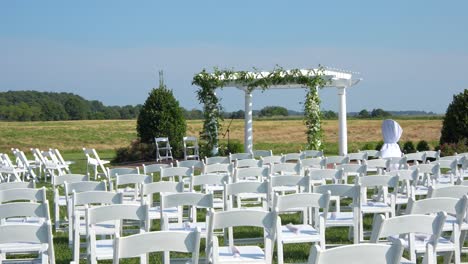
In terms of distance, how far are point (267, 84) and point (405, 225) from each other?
14411 mm

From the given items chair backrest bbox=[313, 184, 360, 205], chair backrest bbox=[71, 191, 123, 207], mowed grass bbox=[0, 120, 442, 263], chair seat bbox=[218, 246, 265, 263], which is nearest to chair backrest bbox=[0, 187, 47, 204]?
chair backrest bbox=[71, 191, 123, 207]

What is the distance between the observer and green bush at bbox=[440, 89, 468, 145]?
18.1 m

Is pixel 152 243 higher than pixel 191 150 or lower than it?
higher

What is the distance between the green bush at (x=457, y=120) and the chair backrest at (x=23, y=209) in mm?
14150

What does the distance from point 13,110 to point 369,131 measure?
35479 mm

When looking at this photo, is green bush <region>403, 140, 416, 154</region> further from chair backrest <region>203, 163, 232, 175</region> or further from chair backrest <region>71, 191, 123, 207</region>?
chair backrest <region>71, 191, 123, 207</region>

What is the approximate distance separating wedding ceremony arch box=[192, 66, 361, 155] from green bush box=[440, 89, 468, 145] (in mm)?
2504

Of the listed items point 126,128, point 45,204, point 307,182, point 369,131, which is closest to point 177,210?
point 307,182

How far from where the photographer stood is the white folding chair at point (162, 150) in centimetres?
1995

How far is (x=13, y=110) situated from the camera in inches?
2516

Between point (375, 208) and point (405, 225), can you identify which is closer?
point (405, 225)

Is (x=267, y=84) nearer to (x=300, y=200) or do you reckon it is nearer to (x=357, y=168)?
(x=357, y=168)

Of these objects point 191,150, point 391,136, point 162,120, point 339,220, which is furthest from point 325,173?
point 162,120

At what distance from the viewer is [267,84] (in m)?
19.0
